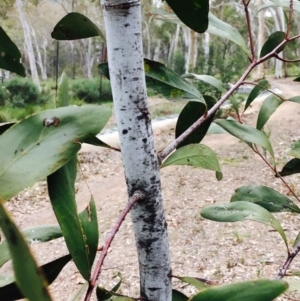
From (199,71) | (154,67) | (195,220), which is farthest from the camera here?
(199,71)

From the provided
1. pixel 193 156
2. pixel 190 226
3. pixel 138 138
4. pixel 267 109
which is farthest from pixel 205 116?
pixel 190 226

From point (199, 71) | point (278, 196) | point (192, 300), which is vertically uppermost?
point (192, 300)

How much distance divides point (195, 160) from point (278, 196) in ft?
0.93

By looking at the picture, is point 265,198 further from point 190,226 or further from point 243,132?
point 190,226

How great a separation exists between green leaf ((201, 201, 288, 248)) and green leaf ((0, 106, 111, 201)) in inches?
10.5

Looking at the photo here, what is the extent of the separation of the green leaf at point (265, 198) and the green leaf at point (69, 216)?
15.1 inches

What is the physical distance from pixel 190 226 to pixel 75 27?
2.84 meters

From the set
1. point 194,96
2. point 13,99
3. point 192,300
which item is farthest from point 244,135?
point 13,99

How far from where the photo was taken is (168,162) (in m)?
0.43

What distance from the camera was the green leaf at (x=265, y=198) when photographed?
662mm

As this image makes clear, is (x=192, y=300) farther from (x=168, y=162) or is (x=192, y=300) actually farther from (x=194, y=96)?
(x=194, y=96)

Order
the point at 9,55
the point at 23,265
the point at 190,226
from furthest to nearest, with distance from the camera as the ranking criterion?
1. the point at 190,226
2. the point at 9,55
3. the point at 23,265

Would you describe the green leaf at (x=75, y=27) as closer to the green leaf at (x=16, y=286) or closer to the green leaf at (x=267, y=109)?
the green leaf at (x=16, y=286)

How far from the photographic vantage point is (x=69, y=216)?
0.32 meters
